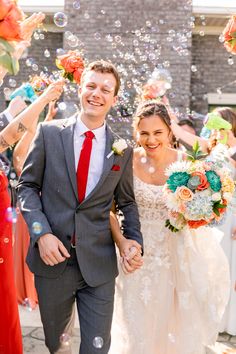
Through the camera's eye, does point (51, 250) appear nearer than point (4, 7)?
No

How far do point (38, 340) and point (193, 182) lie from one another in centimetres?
210

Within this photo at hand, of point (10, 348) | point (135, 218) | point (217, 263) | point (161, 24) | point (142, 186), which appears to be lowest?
point (10, 348)

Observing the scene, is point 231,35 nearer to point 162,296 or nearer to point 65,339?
point 162,296

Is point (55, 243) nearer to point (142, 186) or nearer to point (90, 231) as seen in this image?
point (90, 231)

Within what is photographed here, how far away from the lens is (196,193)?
3.49m

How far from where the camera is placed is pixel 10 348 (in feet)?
10.9

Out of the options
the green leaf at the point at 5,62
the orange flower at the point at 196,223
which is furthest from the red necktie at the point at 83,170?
the orange flower at the point at 196,223

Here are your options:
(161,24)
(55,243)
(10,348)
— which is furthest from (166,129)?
(161,24)

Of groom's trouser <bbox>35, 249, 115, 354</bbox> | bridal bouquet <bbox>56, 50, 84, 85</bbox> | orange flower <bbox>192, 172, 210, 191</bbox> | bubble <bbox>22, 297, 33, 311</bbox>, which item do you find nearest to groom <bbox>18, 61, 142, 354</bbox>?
groom's trouser <bbox>35, 249, 115, 354</bbox>

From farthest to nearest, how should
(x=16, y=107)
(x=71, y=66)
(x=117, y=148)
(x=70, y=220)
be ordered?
(x=71, y=66)
(x=16, y=107)
(x=117, y=148)
(x=70, y=220)

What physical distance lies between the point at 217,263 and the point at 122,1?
758 cm

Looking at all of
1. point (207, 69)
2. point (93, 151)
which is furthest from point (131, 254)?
point (207, 69)

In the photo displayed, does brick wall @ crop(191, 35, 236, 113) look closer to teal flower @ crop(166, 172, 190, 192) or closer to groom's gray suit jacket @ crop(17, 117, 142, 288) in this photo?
teal flower @ crop(166, 172, 190, 192)

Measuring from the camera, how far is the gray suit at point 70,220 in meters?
2.94
